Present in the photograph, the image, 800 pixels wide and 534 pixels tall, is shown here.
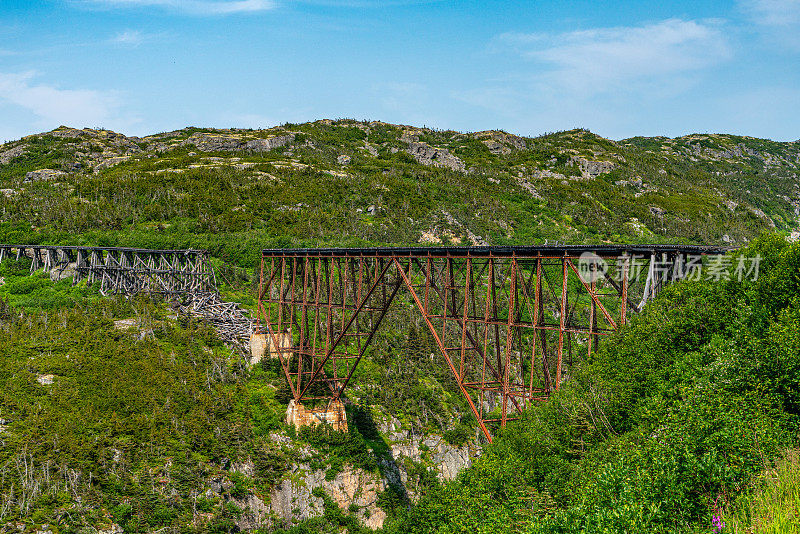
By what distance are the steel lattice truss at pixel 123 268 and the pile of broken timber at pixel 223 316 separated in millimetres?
1951

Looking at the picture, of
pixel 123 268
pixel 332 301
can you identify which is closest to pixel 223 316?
pixel 332 301

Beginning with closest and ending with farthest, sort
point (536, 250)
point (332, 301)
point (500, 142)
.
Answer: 1. point (536, 250)
2. point (332, 301)
3. point (500, 142)

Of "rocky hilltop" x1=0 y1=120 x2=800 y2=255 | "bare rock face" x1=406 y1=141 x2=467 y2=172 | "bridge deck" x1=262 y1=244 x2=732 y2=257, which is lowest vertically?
"bridge deck" x1=262 y1=244 x2=732 y2=257

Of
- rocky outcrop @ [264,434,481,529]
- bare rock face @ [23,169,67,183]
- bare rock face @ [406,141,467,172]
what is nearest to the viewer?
rocky outcrop @ [264,434,481,529]

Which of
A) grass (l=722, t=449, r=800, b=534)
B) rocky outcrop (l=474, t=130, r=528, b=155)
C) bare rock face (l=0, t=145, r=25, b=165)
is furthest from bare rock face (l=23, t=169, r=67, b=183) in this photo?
rocky outcrop (l=474, t=130, r=528, b=155)

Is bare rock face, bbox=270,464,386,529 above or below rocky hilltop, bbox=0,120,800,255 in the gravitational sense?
below

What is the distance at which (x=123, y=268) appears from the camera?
52.3m

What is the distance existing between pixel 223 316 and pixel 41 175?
75.8 m

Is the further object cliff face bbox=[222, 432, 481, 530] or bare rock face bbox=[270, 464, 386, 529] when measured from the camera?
bare rock face bbox=[270, 464, 386, 529]

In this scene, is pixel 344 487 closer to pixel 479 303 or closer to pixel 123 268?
pixel 479 303

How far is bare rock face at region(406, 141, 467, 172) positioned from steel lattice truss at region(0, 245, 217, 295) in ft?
297

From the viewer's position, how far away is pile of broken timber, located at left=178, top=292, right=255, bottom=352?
157 ft

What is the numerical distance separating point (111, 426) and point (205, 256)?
99.3 ft

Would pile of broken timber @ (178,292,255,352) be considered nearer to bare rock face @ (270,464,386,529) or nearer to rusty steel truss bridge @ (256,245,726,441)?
rusty steel truss bridge @ (256,245,726,441)
